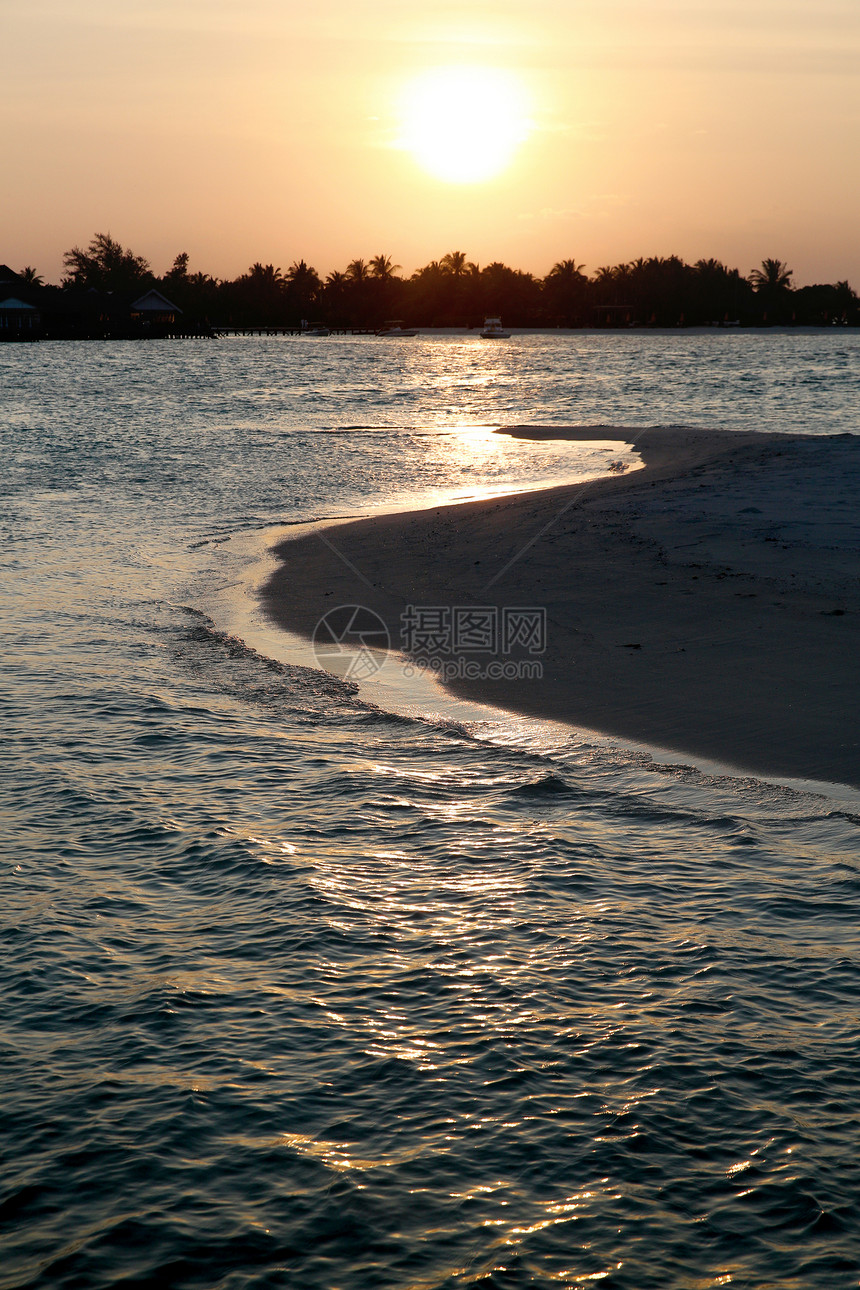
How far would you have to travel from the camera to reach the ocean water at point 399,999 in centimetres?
362

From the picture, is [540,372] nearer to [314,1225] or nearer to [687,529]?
[687,529]

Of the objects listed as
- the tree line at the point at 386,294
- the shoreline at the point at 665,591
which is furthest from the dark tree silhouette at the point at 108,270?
the shoreline at the point at 665,591

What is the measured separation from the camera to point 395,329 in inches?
7338

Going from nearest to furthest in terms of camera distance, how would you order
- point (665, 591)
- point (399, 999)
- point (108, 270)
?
point (399, 999)
point (665, 591)
point (108, 270)

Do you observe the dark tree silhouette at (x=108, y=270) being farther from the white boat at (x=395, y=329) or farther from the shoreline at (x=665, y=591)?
the shoreline at (x=665, y=591)

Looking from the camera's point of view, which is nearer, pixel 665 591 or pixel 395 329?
pixel 665 591

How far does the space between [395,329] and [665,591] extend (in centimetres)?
18370

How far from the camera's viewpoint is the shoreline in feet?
27.5

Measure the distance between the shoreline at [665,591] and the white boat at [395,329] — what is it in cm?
17160

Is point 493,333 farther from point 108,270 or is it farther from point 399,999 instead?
point 399,999

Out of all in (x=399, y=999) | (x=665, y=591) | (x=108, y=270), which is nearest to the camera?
(x=399, y=999)

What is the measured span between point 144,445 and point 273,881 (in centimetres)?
2843

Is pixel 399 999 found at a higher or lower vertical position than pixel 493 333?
lower

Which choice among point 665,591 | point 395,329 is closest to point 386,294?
point 395,329
